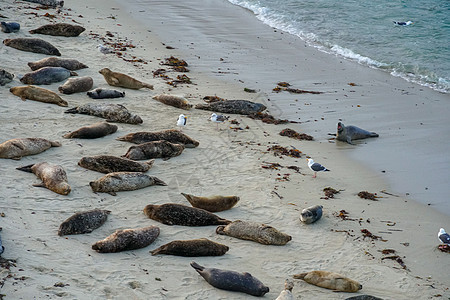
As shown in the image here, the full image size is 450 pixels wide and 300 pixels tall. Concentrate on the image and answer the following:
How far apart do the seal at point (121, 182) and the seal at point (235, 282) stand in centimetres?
234

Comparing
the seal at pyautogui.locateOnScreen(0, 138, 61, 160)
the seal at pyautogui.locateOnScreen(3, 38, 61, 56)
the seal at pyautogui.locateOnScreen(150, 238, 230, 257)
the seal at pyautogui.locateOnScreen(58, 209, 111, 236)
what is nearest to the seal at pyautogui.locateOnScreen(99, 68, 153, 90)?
the seal at pyautogui.locateOnScreen(3, 38, 61, 56)

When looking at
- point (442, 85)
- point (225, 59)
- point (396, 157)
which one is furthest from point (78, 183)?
point (442, 85)

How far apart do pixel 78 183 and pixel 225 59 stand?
26.2 ft

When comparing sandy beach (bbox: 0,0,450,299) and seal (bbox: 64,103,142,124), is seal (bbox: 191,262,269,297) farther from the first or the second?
seal (bbox: 64,103,142,124)

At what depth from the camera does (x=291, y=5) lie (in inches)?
861

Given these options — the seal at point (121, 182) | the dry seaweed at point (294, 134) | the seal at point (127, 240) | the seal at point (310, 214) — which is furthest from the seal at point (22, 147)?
the dry seaweed at point (294, 134)

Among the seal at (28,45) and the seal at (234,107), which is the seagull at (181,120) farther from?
the seal at (28,45)

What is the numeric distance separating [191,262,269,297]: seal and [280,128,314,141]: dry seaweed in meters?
4.99

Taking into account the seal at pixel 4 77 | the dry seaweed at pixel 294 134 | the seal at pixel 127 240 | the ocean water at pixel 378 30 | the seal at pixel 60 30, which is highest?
the ocean water at pixel 378 30

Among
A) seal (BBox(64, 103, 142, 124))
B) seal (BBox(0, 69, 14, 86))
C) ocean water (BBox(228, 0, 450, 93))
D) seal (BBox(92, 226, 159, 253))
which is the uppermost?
ocean water (BBox(228, 0, 450, 93))

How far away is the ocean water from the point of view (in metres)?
15.4

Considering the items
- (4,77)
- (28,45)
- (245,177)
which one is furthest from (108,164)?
(28,45)

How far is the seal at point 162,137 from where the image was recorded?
9496 millimetres

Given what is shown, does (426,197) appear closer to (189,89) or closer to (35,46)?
(189,89)
